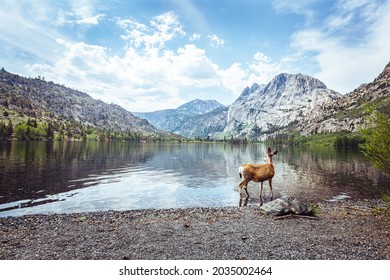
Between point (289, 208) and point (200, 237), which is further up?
point (289, 208)

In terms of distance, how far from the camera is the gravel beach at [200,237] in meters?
12.4

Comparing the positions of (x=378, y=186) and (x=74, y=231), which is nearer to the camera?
(x=74, y=231)

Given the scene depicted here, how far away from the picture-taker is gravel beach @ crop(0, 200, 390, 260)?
1243cm

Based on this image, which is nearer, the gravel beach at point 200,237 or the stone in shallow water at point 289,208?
the gravel beach at point 200,237

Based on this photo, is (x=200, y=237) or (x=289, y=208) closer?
(x=200, y=237)

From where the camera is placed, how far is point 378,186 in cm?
4775

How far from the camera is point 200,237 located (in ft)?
50.9

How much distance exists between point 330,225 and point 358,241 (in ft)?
14.2

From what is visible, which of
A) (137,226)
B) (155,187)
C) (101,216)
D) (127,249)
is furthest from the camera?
(155,187)

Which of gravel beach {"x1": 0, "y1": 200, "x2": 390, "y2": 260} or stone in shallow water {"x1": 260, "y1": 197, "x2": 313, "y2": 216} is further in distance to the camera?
stone in shallow water {"x1": 260, "y1": 197, "x2": 313, "y2": 216}
